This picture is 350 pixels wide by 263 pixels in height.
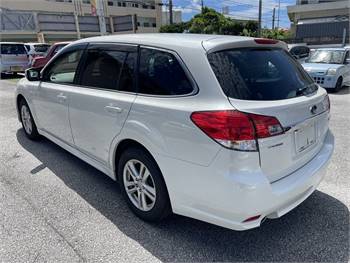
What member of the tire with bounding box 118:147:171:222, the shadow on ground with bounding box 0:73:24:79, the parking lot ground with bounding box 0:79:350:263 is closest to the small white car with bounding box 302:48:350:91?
the parking lot ground with bounding box 0:79:350:263

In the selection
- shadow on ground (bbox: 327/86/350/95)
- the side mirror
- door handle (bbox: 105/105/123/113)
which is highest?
the side mirror

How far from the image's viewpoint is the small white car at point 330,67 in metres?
10.2

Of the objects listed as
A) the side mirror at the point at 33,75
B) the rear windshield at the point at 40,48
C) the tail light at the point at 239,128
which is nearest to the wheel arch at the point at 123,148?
the tail light at the point at 239,128

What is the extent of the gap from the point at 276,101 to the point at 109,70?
5.67ft

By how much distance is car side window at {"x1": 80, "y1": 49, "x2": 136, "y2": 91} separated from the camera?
9.87ft

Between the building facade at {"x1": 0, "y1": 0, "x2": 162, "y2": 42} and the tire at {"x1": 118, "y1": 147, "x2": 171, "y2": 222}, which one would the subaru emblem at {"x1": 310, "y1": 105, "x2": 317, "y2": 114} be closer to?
the tire at {"x1": 118, "y1": 147, "x2": 171, "y2": 222}

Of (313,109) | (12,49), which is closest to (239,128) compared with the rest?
(313,109)

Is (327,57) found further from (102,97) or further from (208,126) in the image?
(208,126)

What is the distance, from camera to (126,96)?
293cm

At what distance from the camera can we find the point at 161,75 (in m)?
2.68

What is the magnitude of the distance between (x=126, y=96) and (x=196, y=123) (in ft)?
3.01

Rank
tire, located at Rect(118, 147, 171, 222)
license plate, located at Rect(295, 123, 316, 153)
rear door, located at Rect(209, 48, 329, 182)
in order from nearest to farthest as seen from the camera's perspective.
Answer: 1. rear door, located at Rect(209, 48, 329, 182)
2. license plate, located at Rect(295, 123, 316, 153)
3. tire, located at Rect(118, 147, 171, 222)

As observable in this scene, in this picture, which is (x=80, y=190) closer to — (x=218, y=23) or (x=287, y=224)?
(x=287, y=224)

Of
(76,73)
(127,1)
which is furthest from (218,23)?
(76,73)
